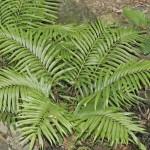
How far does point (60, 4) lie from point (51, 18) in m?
0.38

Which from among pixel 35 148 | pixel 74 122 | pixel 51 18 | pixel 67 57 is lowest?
pixel 35 148

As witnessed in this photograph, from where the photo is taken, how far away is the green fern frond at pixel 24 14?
16.4 feet

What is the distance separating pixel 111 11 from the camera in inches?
228

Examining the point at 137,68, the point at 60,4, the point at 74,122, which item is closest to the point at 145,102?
the point at 137,68

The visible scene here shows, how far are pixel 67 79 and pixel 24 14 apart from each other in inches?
46.9

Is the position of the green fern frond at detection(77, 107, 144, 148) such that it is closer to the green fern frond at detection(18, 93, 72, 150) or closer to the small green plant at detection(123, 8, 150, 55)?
the green fern frond at detection(18, 93, 72, 150)

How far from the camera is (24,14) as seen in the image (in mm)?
5020

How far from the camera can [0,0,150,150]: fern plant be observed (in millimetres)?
3955

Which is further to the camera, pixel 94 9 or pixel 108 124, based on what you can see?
pixel 94 9

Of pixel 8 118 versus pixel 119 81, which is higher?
pixel 119 81

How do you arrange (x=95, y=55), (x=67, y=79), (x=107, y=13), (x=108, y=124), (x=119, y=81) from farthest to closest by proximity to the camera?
(x=107, y=13)
(x=95, y=55)
(x=67, y=79)
(x=119, y=81)
(x=108, y=124)

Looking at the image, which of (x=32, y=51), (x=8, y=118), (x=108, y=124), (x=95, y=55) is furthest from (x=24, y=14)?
(x=108, y=124)

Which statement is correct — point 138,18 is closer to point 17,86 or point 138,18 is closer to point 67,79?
point 67,79

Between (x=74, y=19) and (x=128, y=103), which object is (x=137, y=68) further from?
(x=74, y=19)
